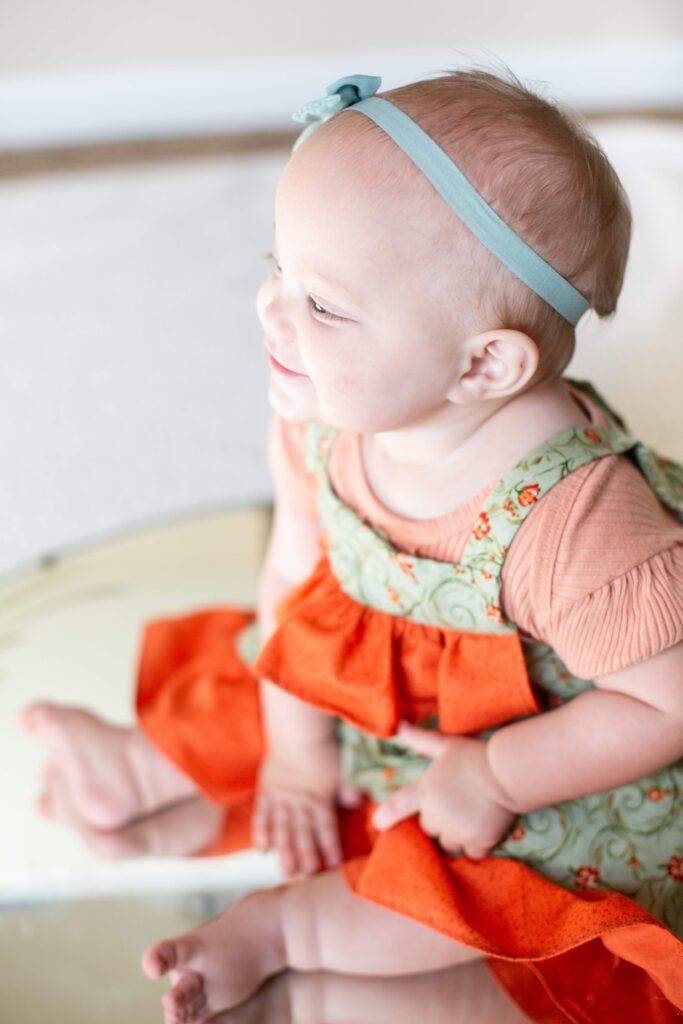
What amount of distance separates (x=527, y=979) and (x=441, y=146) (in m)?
0.44

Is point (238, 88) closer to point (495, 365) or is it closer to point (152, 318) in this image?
point (152, 318)

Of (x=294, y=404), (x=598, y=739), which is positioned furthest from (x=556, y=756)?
(x=294, y=404)

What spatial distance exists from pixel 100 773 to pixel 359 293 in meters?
0.43

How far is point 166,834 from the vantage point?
2.63ft

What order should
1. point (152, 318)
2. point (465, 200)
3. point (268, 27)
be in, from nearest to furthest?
point (465, 200)
point (152, 318)
point (268, 27)

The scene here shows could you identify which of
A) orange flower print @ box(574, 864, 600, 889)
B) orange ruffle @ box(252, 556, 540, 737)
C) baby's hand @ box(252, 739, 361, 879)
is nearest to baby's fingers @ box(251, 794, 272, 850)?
baby's hand @ box(252, 739, 361, 879)

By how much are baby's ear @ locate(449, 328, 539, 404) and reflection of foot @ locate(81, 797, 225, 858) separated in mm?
379

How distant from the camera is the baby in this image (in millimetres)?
535

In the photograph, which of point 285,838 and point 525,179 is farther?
point 285,838

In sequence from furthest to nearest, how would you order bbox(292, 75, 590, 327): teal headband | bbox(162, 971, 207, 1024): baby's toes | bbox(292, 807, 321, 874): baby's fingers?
bbox(292, 807, 321, 874): baby's fingers < bbox(162, 971, 207, 1024): baby's toes < bbox(292, 75, 590, 327): teal headband

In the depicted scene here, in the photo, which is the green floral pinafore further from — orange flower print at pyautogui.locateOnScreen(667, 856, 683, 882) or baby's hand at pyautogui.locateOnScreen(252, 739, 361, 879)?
baby's hand at pyautogui.locateOnScreen(252, 739, 361, 879)

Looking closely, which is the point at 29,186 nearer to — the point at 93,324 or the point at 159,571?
the point at 93,324

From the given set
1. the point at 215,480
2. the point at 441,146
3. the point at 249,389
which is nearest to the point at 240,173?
the point at 249,389

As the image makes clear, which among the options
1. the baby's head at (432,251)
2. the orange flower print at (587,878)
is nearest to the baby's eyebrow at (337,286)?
the baby's head at (432,251)
